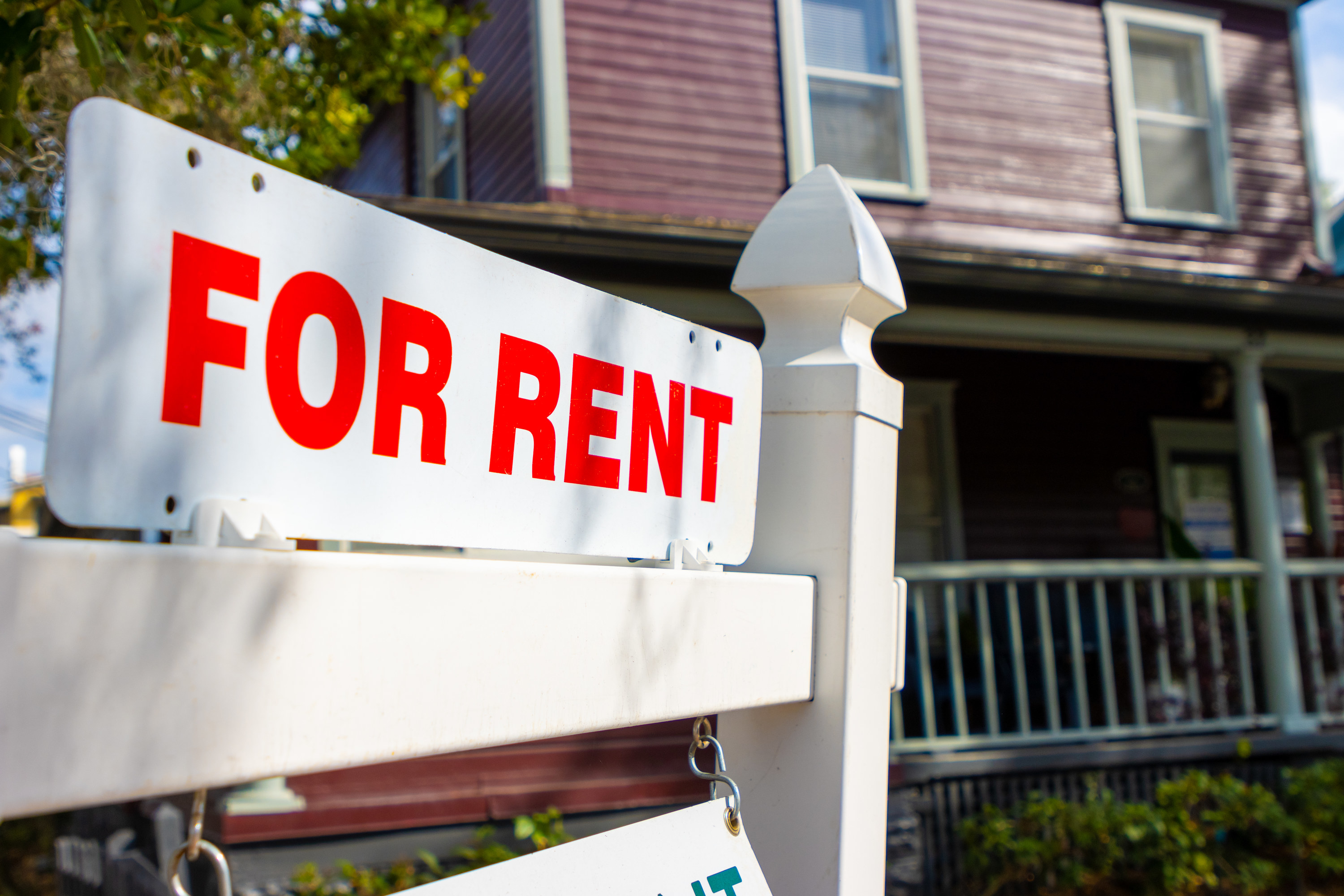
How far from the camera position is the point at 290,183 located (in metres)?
0.78

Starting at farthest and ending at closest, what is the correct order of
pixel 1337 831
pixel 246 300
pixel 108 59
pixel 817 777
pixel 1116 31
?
pixel 1116 31
pixel 1337 831
pixel 108 59
pixel 817 777
pixel 246 300

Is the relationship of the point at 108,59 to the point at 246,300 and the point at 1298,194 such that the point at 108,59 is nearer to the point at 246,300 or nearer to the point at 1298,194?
the point at 246,300

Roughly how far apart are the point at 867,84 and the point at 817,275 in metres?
6.93

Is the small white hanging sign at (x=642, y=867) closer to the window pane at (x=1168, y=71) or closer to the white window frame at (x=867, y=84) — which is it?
the white window frame at (x=867, y=84)

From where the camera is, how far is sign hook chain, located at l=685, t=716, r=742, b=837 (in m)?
1.11

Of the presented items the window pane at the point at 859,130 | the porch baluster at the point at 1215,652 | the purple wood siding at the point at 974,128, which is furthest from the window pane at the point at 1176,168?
the porch baluster at the point at 1215,652

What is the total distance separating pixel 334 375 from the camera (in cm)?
80

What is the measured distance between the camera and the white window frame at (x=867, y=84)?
7281mm

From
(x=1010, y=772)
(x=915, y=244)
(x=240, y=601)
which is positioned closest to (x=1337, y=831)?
(x=1010, y=772)

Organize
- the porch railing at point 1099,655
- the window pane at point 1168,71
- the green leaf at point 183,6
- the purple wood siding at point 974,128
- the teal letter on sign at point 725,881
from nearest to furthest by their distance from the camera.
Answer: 1. the teal letter on sign at point 725,881
2. the green leaf at point 183,6
3. the porch railing at point 1099,655
4. the purple wood siding at point 974,128
5. the window pane at point 1168,71

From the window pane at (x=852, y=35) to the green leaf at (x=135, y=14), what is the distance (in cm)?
631

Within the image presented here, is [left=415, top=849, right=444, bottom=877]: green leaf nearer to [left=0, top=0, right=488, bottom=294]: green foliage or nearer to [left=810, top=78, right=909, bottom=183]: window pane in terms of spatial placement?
[left=0, top=0, right=488, bottom=294]: green foliage

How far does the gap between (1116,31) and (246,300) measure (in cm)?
940

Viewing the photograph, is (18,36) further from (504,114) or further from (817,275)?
(504,114)
